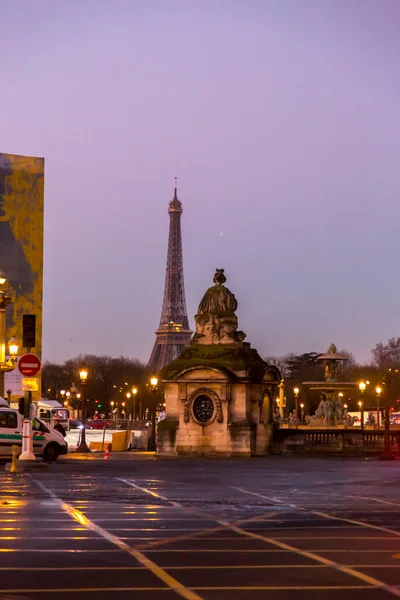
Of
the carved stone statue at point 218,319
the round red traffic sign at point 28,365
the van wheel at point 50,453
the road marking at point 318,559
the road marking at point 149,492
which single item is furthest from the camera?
the carved stone statue at point 218,319

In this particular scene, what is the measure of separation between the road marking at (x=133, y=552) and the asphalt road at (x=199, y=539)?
16 millimetres

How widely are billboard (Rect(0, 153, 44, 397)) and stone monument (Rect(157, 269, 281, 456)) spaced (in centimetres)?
4857

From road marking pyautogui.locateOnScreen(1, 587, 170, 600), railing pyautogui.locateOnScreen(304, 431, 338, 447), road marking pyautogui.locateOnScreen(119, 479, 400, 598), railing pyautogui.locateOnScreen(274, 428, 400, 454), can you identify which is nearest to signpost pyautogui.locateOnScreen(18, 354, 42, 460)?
A: railing pyautogui.locateOnScreen(274, 428, 400, 454)

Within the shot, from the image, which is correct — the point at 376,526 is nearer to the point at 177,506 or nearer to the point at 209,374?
the point at 177,506

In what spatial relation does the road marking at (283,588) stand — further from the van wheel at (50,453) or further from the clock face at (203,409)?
the clock face at (203,409)

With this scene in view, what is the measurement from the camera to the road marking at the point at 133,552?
11.0 m

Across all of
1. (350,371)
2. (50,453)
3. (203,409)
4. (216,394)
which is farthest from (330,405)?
(350,371)

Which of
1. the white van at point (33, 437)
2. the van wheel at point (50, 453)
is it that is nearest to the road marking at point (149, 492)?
the white van at point (33, 437)

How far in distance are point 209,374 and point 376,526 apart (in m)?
29.5

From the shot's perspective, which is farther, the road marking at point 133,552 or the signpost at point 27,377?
the signpost at point 27,377

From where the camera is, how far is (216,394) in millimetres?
47031

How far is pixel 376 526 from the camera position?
1742cm

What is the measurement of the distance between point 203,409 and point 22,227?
2058 inches

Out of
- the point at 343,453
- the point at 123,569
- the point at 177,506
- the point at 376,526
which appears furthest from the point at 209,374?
the point at 123,569
